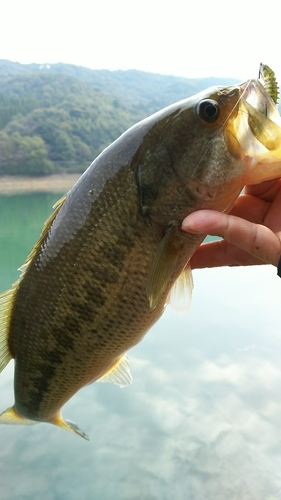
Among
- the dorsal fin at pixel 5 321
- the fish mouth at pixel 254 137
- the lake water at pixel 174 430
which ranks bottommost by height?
the lake water at pixel 174 430

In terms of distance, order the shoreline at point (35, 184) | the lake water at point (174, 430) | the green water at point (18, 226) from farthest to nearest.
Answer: the shoreline at point (35, 184) < the green water at point (18, 226) < the lake water at point (174, 430)

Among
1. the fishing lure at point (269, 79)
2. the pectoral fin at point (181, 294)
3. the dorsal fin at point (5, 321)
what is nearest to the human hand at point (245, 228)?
the pectoral fin at point (181, 294)

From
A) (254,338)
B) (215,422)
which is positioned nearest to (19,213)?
(254,338)

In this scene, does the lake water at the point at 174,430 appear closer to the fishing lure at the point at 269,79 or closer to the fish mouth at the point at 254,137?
the fish mouth at the point at 254,137

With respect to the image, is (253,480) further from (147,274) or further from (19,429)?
(147,274)

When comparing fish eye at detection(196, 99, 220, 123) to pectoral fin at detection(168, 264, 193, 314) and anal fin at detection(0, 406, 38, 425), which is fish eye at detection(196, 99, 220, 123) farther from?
anal fin at detection(0, 406, 38, 425)

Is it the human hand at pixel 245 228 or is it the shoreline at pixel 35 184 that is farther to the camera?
the shoreline at pixel 35 184

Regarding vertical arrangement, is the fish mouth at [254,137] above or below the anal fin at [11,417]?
above

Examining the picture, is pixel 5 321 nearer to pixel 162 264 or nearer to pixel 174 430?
pixel 162 264

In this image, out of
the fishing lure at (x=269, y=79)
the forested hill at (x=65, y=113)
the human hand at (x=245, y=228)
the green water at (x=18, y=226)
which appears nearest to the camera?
the human hand at (x=245, y=228)
